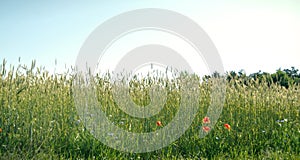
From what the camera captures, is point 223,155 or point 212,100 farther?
point 212,100

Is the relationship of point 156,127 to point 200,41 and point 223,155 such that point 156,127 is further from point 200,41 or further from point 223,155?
point 200,41

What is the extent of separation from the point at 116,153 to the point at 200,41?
82.8 inches

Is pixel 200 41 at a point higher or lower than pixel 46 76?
higher

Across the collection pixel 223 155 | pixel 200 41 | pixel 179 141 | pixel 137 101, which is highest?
pixel 200 41

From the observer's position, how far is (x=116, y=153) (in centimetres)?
396

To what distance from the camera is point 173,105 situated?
4.92m

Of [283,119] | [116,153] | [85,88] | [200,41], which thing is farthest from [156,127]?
[283,119]

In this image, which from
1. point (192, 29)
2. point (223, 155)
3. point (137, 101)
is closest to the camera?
point (223, 155)

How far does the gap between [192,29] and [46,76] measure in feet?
7.12

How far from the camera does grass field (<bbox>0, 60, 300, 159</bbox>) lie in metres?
3.79

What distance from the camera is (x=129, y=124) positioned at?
441cm

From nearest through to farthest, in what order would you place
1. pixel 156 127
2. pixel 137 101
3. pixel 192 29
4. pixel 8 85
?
1. pixel 8 85
2. pixel 156 127
3. pixel 137 101
4. pixel 192 29

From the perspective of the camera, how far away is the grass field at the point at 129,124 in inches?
149

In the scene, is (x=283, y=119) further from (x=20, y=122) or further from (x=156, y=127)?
(x=20, y=122)
